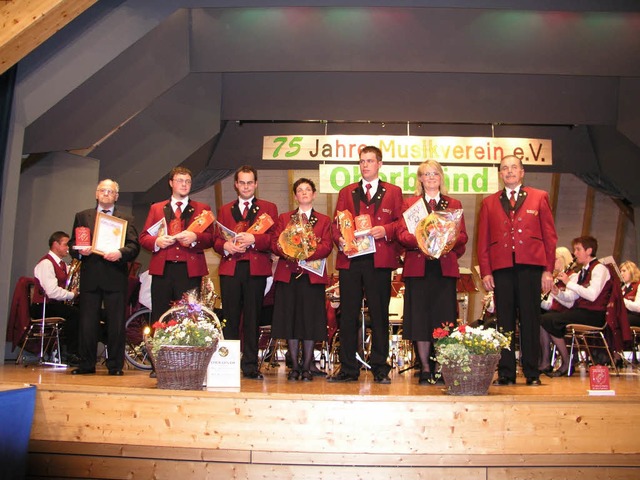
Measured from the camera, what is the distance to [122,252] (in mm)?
5004

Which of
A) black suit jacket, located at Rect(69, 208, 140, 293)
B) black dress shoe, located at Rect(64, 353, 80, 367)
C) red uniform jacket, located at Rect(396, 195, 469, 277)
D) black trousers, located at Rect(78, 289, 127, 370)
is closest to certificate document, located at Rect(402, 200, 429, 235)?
red uniform jacket, located at Rect(396, 195, 469, 277)

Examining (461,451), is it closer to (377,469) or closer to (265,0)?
(377,469)

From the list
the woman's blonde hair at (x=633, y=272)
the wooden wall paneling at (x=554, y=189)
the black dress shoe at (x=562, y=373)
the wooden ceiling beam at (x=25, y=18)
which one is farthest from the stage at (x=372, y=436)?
the wooden wall paneling at (x=554, y=189)

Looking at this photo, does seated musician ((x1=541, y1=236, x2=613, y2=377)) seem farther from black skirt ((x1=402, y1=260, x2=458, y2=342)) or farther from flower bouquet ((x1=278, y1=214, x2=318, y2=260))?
flower bouquet ((x1=278, y1=214, x2=318, y2=260))

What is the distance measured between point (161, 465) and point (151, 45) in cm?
457

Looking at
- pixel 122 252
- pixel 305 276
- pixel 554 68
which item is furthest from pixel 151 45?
pixel 554 68

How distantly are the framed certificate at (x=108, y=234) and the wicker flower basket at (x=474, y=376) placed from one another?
2535 mm

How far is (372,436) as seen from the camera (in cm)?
372

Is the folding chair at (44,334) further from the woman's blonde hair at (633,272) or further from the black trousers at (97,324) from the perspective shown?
the woman's blonde hair at (633,272)

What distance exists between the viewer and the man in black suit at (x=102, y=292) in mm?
5094

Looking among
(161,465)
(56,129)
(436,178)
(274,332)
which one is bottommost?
(161,465)

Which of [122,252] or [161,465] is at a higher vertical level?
[122,252]

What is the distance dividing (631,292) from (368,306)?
4.44 meters

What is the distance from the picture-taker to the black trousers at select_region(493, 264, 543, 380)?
454 cm
